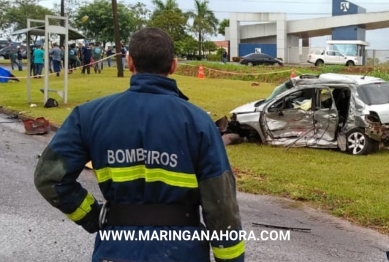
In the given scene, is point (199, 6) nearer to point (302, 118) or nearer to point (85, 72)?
point (85, 72)

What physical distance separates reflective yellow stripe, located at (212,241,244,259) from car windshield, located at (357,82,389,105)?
8.94m

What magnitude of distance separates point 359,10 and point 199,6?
60.0ft

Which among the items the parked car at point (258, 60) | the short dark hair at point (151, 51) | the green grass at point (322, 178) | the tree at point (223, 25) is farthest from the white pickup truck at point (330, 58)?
the short dark hair at point (151, 51)

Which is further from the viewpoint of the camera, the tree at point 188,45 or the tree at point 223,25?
the tree at point 223,25

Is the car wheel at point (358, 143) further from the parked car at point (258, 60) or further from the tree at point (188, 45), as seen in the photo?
the tree at point (188, 45)

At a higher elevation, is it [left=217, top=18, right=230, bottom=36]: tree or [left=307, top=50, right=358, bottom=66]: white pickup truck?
[left=217, top=18, right=230, bottom=36]: tree

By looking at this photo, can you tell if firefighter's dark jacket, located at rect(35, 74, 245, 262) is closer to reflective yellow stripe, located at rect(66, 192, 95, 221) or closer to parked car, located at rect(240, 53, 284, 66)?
reflective yellow stripe, located at rect(66, 192, 95, 221)

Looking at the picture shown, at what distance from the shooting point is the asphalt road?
5.38m

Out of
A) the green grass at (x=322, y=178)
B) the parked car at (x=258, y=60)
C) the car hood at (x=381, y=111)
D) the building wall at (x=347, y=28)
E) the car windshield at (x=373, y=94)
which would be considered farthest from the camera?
the building wall at (x=347, y=28)

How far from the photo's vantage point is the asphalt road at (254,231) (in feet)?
17.6

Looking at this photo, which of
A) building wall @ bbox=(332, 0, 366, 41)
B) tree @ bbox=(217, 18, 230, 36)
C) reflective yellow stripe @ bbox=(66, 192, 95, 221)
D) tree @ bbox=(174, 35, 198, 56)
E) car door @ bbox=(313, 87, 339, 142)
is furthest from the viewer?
tree @ bbox=(217, 18, 230, 36)

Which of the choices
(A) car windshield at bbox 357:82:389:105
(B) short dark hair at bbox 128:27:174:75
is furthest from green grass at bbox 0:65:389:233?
(B) short dark hair at bbox 128:27:174:75

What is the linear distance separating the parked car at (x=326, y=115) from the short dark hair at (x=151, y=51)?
881 cm

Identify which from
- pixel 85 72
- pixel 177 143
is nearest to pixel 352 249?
pixel 177 143
